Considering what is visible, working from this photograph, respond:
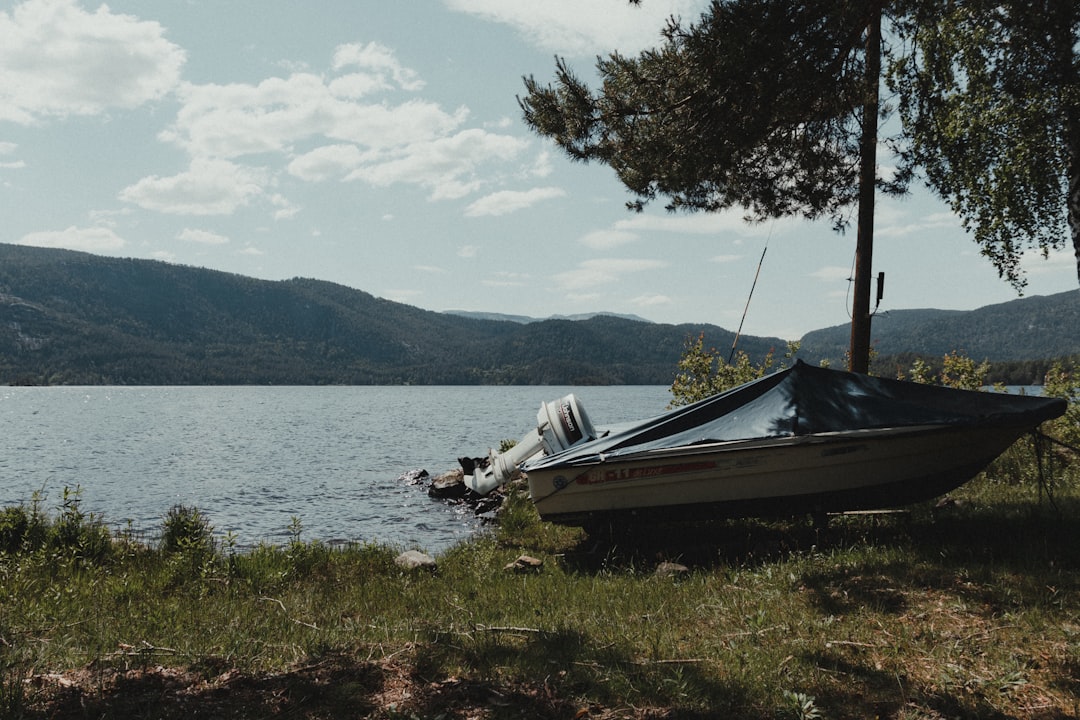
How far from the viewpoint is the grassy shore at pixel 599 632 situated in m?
3.94

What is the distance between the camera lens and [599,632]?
17.6 ft

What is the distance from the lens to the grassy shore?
3.94m

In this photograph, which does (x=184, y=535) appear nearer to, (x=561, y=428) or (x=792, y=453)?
(x=561, y=428)

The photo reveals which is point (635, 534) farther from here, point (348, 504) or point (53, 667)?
point (348, 504)

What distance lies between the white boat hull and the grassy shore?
51 cm

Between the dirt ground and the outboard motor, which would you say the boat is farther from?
the dirt ground

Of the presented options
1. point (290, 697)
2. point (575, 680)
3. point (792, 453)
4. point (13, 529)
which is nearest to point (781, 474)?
point (792, 453)

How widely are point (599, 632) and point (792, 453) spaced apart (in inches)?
166

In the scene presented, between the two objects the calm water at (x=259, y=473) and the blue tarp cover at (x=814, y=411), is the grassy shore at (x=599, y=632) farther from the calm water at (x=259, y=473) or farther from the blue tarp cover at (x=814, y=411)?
the calm water at (x=259, y=473)

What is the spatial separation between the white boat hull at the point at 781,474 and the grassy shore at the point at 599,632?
51 centimetres

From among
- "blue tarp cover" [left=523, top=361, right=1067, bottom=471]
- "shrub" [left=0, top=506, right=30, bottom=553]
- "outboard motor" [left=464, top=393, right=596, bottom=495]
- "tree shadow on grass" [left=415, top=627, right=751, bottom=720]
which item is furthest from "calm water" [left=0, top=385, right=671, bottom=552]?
"tree shadow on grass" [left=415, top=627, right=751, bottom=720]

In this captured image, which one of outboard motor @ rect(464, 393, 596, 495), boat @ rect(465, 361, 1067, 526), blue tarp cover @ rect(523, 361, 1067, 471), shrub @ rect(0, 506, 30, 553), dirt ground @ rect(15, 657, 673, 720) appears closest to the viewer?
dirt ground @ rect(15, 657, 673, 720)

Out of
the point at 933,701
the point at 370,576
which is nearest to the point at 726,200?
the point at 370,576

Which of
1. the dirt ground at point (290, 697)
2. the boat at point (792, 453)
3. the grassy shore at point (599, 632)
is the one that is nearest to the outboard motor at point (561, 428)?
the boat at point (792, 453)
